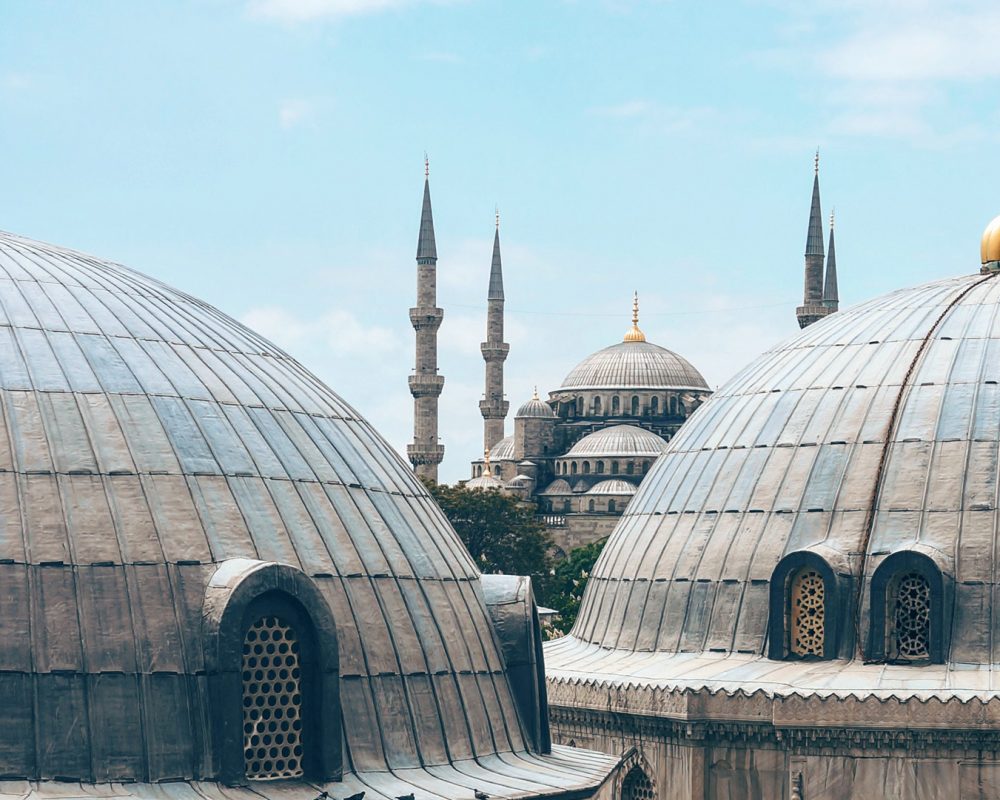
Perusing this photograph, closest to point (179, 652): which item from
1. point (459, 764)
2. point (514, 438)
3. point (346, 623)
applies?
point (346, 623)

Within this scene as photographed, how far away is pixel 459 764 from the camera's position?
18.2 m

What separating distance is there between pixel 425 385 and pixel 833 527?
82587 mm

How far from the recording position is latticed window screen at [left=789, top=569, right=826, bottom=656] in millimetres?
25688

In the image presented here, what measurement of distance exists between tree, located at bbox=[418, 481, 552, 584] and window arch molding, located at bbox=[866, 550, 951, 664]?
196 ft

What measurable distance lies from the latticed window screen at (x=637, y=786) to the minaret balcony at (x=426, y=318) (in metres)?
82.3

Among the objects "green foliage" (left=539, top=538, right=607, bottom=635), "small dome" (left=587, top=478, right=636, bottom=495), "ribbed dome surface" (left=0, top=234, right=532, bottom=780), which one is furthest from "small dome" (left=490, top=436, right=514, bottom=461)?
"ribbed dome surface" (left=0, top=234, right=532, bottom=780)

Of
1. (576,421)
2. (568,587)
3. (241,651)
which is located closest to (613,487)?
(576,421)

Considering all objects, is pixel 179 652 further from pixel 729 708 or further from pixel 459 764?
pixel 729 708

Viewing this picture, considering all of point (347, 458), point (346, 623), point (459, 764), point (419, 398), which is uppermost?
point (419, 398)

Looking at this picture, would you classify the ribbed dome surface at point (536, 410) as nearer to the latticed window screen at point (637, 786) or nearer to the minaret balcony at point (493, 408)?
the minaret balcony at point (493, 408)

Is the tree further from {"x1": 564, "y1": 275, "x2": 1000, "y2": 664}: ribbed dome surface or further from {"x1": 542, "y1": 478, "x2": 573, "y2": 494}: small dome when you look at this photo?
{"x1": 564, "y1": 275, "x2": 1000, "y2": 664}: ribbed dome surface

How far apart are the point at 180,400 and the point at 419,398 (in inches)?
3550

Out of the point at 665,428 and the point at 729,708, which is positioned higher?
the point at 665,428

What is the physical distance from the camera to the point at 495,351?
4806 inches
